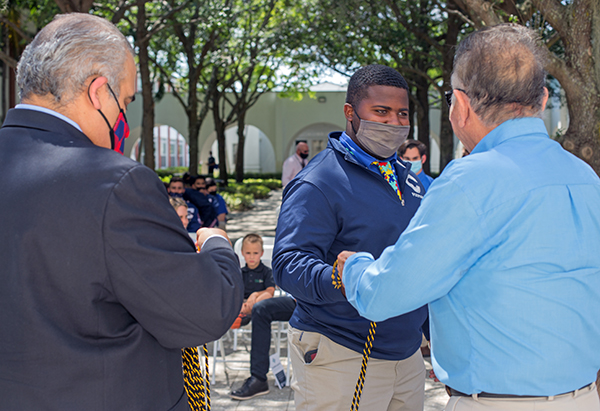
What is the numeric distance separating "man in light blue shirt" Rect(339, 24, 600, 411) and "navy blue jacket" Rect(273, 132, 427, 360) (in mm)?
587

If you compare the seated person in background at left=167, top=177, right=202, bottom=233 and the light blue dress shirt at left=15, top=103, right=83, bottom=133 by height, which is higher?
the light blue dress shirt at left=15, top=103, right=83, bottom=133

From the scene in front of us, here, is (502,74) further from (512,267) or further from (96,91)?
(96,91)

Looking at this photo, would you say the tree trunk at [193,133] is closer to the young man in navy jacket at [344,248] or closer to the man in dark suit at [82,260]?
the young man in navy jacket at [344,248]

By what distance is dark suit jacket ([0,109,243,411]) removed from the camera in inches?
54.9

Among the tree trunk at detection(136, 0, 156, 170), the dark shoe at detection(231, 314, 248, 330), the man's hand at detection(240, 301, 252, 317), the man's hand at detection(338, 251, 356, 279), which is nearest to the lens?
the man's hand at detection(338, 251, 356, 279)

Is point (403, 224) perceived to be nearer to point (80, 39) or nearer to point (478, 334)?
point (478, 334)

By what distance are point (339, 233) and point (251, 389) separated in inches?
117

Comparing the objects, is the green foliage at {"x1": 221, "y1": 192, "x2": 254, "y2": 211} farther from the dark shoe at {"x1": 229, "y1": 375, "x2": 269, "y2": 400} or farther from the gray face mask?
the gray face mask

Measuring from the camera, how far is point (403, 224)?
2375 mm

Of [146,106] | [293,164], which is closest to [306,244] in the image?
[293,164]

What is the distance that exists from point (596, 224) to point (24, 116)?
1612 mm

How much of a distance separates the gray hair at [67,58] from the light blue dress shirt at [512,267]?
3.21 feet

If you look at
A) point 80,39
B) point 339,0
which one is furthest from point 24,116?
point 339,0

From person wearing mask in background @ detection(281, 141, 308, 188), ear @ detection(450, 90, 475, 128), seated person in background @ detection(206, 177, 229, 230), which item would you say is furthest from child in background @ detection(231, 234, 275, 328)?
ear @ detection(450, 90, 475, 128)
